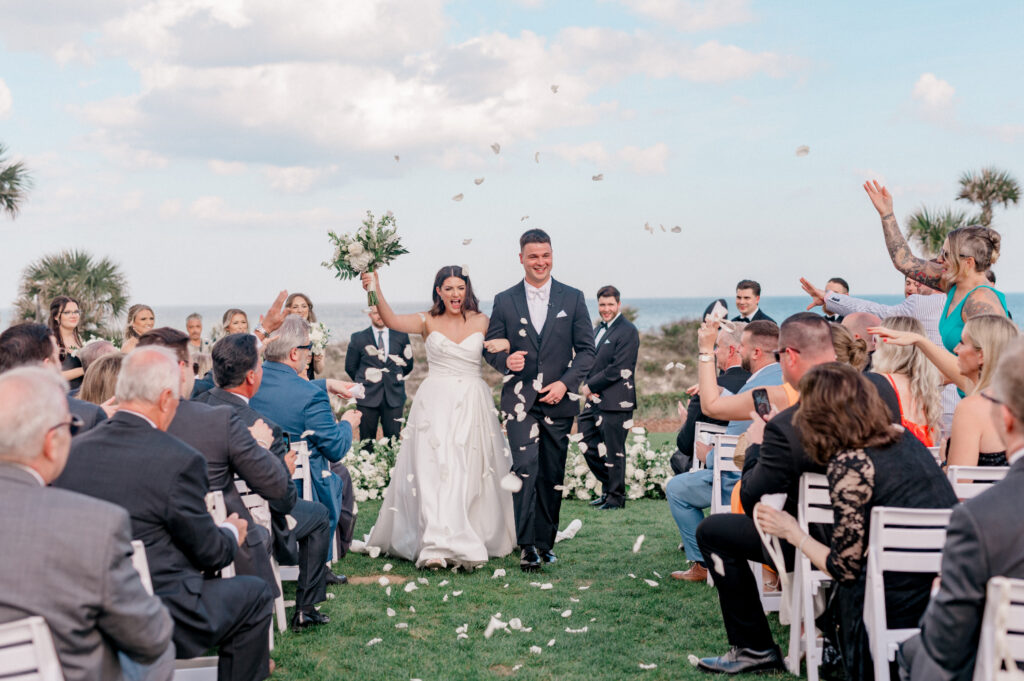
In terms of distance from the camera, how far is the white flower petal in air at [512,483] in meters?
7.18

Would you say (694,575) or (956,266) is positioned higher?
(956,266)

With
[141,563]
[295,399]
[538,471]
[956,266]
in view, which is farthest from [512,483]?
[141,563]

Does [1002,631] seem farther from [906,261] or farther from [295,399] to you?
[295,399]

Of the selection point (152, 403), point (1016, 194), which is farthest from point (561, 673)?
point (1016, 194)

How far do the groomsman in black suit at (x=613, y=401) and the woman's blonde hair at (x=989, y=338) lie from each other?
18.2 feet

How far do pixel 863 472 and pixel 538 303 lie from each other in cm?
406

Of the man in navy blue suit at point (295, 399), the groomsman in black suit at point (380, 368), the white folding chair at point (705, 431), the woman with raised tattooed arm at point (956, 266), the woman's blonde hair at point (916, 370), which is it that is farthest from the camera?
the groomsman in black suit at point (380, 368)

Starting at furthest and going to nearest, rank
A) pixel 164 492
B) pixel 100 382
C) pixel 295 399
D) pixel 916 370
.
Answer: pixel 295 399 → pixel 916 370 → pixel 100 382 → pixel 164 492

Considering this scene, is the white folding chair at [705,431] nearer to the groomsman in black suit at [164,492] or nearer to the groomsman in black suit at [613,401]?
the groomsman in black suit at [613,401]

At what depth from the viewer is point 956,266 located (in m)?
5.85

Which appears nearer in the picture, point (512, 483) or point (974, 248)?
point (974, 248)

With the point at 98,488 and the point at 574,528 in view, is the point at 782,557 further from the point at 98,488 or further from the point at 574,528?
the point at 574,528

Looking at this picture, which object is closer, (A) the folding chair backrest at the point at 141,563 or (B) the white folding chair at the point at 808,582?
(A) the folding chair backrest at the point at 141,563

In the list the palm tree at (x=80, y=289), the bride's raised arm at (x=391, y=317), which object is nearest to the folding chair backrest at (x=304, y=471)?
the bride's raised arm at (x=391, y=317)
